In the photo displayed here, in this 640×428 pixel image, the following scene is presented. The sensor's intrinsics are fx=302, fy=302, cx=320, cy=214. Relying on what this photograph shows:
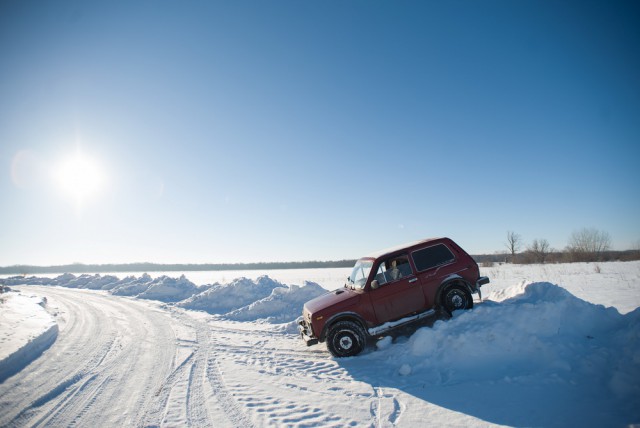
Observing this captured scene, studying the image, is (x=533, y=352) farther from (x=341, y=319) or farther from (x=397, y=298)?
(x=341, y=319)

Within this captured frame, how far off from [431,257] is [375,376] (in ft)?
10.5

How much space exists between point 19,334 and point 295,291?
9.38 metres

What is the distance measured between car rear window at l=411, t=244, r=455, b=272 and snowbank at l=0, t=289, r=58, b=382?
9.33m

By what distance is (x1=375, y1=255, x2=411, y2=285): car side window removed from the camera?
24.0 feet

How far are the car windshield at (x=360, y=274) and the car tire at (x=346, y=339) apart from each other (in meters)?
1.01

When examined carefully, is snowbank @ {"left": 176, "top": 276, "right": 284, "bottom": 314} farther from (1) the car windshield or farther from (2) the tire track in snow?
(1) the car windshield

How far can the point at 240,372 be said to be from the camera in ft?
21.1

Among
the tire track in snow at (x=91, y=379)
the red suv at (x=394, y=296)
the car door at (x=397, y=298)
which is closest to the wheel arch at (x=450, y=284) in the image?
the red suv at (x=394, y=296)

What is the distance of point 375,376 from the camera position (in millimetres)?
5762

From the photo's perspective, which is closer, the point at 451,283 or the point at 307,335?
the point at 451,283

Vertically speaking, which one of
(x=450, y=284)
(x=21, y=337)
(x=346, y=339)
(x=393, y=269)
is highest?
(x=393, y=269)

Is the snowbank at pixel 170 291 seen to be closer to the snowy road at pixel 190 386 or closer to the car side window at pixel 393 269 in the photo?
the snowy road at pixel 190 386

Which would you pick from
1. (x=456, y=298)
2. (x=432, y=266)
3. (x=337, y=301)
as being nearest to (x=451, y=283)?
(x=456, y=298)

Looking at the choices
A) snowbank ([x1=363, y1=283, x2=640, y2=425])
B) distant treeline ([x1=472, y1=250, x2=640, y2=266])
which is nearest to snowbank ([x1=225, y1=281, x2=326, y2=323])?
snowbank ([x1=363, y1=283, x2=640, y2=425])
